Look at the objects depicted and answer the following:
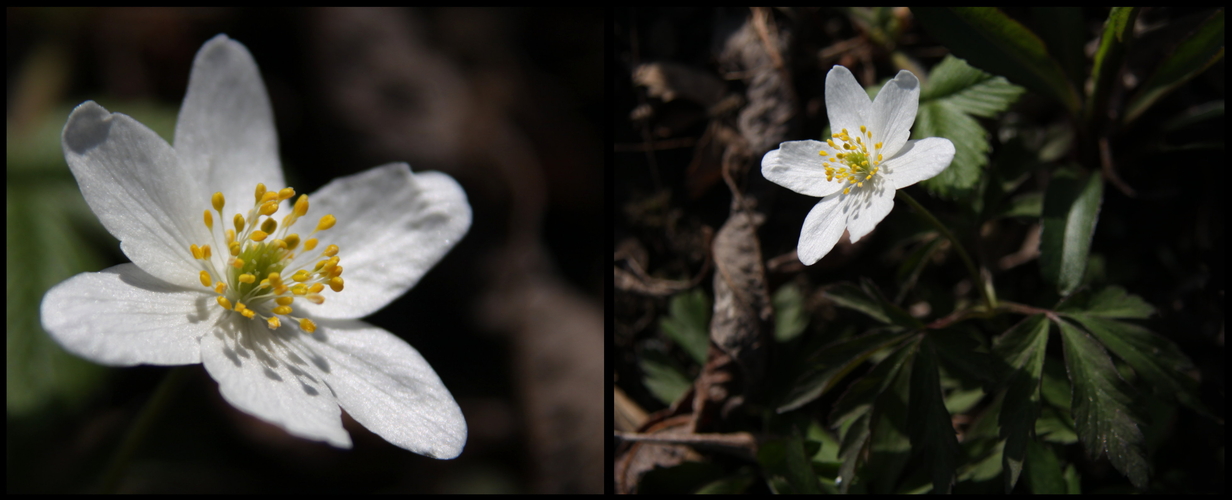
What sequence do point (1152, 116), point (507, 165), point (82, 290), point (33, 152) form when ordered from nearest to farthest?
point (82, 290) → point (1152, 116) → point (33, 152) → point (507, 165)

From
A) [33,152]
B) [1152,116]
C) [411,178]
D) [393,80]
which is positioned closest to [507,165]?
[393,80]

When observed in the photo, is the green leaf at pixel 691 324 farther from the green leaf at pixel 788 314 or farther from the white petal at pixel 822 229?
the white petal at pixel 822 229

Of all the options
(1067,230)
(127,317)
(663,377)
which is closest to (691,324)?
(663,377)

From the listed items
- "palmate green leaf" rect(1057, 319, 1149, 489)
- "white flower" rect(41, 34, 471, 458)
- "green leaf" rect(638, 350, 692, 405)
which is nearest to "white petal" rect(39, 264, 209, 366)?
"white flower" rect(41, 34, 471, 458)

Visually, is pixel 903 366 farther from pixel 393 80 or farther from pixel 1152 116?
pixel 393 80

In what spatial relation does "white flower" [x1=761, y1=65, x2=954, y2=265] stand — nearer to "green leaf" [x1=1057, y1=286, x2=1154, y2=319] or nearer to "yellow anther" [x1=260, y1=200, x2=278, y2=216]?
"green leaf" [x1=1057, y1=286, x2=1154, y2=319]

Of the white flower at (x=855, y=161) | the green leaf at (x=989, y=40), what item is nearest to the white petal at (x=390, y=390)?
the white flower at (x=855, y=161)
